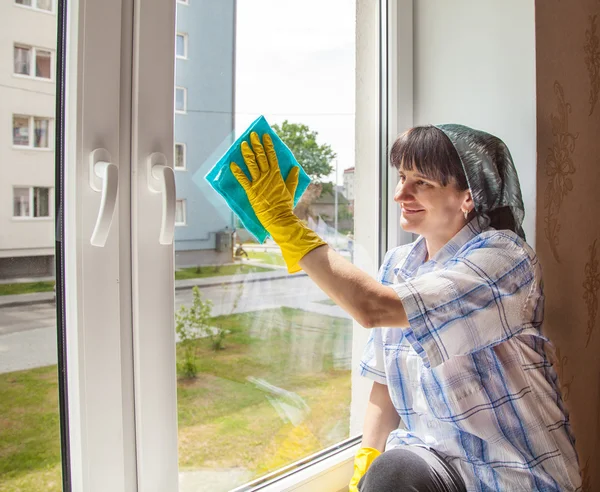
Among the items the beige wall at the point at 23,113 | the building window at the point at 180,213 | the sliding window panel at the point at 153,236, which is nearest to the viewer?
the beige wall at the point at 23,113

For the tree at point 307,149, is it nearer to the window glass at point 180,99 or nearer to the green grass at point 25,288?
the window glass at point 180,99

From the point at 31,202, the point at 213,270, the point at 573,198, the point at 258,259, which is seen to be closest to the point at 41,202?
the point at 31,202

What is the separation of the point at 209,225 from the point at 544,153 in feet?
2.68

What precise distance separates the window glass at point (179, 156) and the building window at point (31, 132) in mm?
225

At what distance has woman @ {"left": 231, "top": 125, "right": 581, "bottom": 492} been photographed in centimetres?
96

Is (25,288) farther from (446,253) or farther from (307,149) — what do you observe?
(446,253)

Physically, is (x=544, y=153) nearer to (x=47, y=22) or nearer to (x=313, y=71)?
(x=313, y=71)

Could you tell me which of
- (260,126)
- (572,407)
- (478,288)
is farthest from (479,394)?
(260,126)

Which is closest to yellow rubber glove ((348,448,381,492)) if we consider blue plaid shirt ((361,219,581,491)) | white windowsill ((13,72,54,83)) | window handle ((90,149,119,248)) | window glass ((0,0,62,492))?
blue plaid shirt ((361,219,581,491))

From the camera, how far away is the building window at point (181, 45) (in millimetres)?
976

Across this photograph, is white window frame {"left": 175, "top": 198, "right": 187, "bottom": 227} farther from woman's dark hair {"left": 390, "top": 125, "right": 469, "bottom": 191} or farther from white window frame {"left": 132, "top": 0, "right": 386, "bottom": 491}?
woman's dark hair {"left": 390, "top": 125, "right": 469, "bottom": 191}

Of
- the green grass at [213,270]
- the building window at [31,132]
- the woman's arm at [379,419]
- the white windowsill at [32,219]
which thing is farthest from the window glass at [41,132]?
the woman's arm at [379,419]

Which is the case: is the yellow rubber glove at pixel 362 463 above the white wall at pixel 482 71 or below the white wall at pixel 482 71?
below

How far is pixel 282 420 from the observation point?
4.01ft
